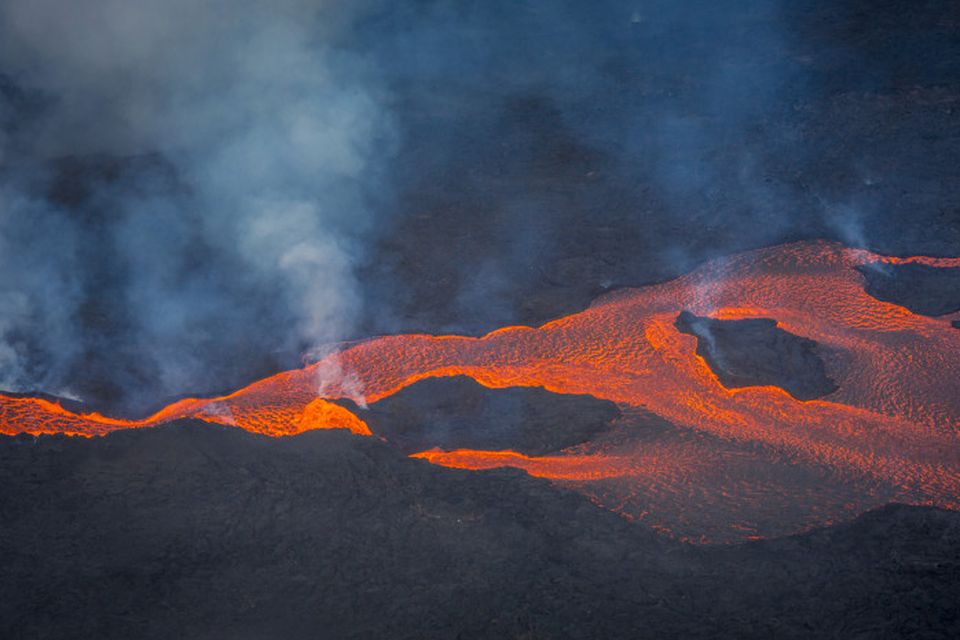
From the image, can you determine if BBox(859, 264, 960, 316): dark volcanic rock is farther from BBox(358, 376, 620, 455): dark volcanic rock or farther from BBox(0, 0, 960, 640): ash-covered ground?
BBox(358, 376, 620, 455): dark volcanic rock

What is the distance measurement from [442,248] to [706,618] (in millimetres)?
3538

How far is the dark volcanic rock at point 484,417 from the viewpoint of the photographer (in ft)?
12.0

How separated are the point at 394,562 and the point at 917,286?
12.8ft

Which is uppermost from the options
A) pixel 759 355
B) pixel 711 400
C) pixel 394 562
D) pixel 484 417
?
pixel 759 355

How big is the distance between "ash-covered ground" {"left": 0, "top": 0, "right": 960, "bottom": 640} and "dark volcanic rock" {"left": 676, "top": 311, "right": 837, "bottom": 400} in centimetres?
2

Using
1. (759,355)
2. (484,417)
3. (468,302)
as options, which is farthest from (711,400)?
(468,302)

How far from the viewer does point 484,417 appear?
3840 mm

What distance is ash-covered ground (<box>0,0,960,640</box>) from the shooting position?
266cm

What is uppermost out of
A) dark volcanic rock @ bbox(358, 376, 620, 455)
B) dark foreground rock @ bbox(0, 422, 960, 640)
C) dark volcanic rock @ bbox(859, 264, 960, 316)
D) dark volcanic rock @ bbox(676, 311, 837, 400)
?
dark volcanic rock @ bbox(859, 264, 960, 316)

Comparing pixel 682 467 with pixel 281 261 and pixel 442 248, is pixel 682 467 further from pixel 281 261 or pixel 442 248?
pixel 281 261

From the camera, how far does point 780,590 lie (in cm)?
264

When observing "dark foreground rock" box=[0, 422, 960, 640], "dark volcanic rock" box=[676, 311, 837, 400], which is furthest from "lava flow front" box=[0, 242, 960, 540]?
"dark foreground rock" box=[0, 422, 960, 640]

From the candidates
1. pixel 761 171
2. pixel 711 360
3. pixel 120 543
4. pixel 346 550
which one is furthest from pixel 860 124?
pixel 120 543

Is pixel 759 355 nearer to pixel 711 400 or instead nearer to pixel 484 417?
pixel 711 400
